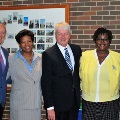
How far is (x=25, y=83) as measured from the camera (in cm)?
296

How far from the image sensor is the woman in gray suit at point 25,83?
2969 millimetres

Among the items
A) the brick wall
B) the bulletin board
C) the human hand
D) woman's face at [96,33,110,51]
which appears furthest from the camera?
the bulletin board

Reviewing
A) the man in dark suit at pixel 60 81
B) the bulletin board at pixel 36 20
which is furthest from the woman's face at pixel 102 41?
the bulletin board at pixel 36 20

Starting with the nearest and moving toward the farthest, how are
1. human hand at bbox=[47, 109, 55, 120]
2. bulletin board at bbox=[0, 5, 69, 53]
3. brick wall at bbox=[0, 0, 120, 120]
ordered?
human hand at bbox=[47, 109, 55, 120], brick wall at bbox=[0, 0, 120, 120], bulletin board at bbox=[0, 5, 69, 53]

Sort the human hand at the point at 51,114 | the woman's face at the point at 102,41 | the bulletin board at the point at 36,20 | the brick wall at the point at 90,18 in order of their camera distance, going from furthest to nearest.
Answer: the bulletin board at the point at 36,20, the brick wall at the point at 90,18, the woman's face at the point at 102,41, the human hand at the point at 51,114

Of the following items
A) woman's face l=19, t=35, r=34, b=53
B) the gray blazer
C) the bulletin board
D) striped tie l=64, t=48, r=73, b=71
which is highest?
the bulletin board

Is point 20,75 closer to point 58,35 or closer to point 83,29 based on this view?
point 58,35

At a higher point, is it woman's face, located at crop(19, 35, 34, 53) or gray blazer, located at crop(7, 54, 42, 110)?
woman's face, located at crop(19, 35, 34, 53)

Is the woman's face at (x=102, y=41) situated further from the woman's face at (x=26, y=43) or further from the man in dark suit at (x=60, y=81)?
the woman's face at (x=26, y=43)

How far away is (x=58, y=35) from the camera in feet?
9.91

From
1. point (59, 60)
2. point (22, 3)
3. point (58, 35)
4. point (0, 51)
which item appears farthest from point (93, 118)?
point (22, 3)

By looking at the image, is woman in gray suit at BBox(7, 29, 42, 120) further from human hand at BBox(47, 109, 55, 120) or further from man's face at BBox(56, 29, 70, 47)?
man's face at BBox(56, 29, 70, 47)

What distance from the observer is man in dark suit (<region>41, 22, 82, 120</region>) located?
2955mm

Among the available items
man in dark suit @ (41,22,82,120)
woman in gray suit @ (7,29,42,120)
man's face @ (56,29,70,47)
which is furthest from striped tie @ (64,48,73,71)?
woman in gray suit @ (7,29,42,120)
